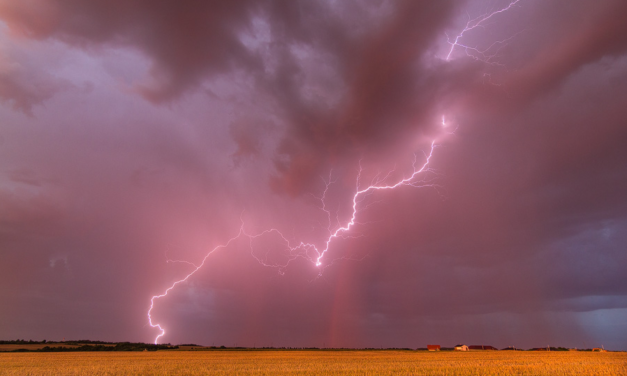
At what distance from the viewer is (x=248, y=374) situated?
17891 mm

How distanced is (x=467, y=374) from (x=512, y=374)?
1.97m

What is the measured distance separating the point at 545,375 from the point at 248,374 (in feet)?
44.9

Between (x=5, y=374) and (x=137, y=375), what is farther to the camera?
(x=5, y=374)

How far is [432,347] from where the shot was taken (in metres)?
63.9

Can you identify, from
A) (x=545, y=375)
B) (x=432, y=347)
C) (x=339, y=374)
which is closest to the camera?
(x=545, y=375)

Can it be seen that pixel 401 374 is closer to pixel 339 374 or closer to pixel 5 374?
pixel 339 374

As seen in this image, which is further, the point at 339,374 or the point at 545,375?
the point at 339,374

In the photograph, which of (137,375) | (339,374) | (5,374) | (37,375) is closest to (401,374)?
(339,374)

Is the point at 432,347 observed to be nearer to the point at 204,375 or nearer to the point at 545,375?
the point at 545,375

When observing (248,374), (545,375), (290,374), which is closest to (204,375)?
(248,374)

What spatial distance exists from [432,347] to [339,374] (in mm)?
53647

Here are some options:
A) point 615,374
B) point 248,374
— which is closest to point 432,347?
point 615,374

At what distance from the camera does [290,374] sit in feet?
58.5

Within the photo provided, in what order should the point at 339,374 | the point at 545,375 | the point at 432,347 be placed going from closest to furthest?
the point at 545,375 → the point at 339,374 → the point at 432,347
